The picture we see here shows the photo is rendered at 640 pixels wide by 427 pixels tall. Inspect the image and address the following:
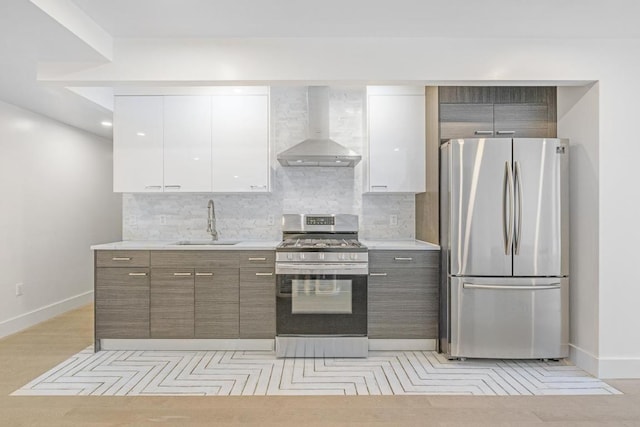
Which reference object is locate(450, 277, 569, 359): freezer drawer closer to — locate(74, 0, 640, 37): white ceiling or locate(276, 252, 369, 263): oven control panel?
locate(276, 252, 369, 263): oven control panel

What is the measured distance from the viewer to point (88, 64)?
10.1ft

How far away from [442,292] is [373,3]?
7.68 feet

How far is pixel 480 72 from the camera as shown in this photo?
3.10 m

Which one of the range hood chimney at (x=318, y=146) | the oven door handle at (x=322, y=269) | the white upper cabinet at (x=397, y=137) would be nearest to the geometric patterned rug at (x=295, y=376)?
the oven door handle at (x=322, y=269)

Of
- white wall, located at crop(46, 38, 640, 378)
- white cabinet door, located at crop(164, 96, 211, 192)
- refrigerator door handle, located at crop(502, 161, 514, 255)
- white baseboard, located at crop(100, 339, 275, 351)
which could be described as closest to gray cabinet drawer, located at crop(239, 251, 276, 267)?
white baseboard, located at crop(100, 339, 275, 351)

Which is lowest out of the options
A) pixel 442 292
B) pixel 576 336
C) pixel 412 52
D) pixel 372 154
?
pixel 576 336

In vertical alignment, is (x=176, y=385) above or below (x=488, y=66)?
below

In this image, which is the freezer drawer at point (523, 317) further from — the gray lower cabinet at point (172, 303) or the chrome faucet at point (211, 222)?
the chrome faucet at point (211, 222)

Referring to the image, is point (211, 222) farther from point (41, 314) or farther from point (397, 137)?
point (41, 314)

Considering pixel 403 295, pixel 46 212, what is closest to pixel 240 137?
pixel 403 295

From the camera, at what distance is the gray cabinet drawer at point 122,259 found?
366 centimetres
